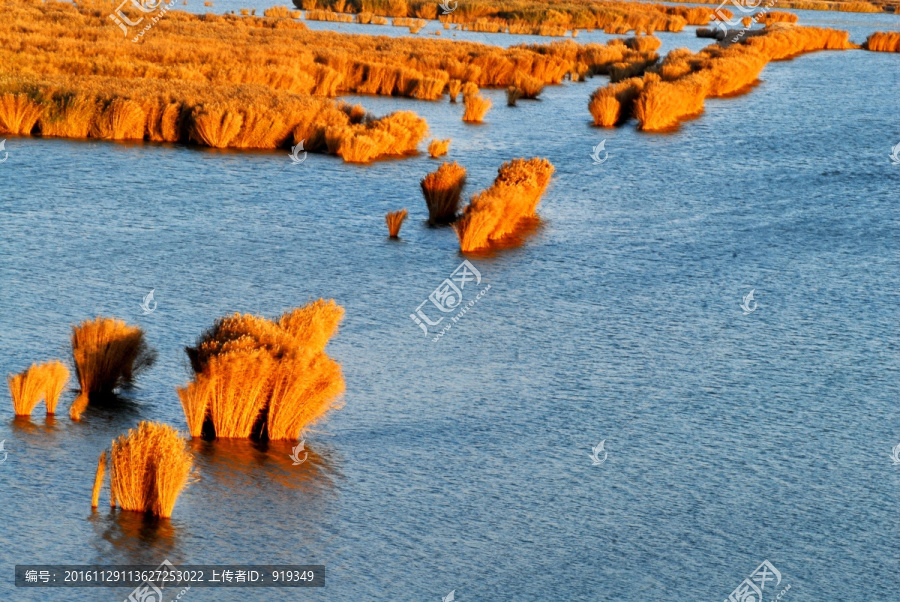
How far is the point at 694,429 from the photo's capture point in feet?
43.4

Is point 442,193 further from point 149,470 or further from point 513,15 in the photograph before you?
point 513,15

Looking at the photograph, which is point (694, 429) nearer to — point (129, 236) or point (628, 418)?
point (628, 418)

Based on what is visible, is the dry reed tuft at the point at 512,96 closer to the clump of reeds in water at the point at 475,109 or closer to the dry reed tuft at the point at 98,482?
the clump of reeds in water at the point at 475,109

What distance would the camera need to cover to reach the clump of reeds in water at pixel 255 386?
11.9 m

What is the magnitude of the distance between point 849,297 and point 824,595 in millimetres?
10211

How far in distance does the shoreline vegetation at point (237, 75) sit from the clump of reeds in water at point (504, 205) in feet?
18.7

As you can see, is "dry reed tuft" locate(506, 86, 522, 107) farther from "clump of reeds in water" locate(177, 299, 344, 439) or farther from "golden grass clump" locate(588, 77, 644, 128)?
"clump of reeds in water" locate(177, 299, 344, 439)

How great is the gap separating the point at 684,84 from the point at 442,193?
17146 mm

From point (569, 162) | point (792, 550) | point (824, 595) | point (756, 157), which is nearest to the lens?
point (824, 595)

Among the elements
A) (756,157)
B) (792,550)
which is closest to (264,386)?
(792,550)

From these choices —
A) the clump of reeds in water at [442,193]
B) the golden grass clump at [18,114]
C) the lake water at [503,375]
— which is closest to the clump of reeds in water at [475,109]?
the lake water at [503,375]

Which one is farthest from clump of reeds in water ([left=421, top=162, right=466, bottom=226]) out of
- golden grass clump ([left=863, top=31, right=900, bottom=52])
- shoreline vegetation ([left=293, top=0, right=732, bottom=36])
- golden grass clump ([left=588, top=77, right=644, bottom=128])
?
golden grass clump ([left=863, top=31, right=900, bottom=52])

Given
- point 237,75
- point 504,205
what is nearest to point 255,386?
point 504,205

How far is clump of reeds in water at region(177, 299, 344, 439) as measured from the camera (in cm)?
1187
